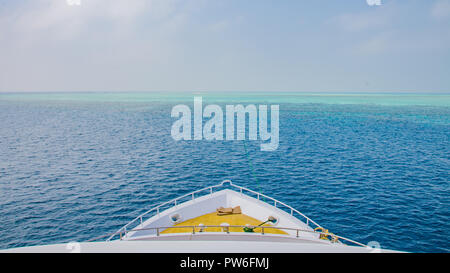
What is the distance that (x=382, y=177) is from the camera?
33969mm

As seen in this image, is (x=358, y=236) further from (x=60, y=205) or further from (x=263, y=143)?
(x=263, y=143)

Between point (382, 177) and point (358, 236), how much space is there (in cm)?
1662

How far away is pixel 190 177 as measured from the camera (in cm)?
3519

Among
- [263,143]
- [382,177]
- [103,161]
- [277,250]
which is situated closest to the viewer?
[277,250]

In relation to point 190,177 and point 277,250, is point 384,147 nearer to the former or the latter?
point 190,177

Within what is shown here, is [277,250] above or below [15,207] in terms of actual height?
above

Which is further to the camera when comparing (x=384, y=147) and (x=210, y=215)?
(x=384, y=147)

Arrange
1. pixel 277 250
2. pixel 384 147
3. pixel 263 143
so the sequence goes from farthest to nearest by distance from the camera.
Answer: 1. pixel 263 143
2. pixel 384 147
3. pixel 277 250
